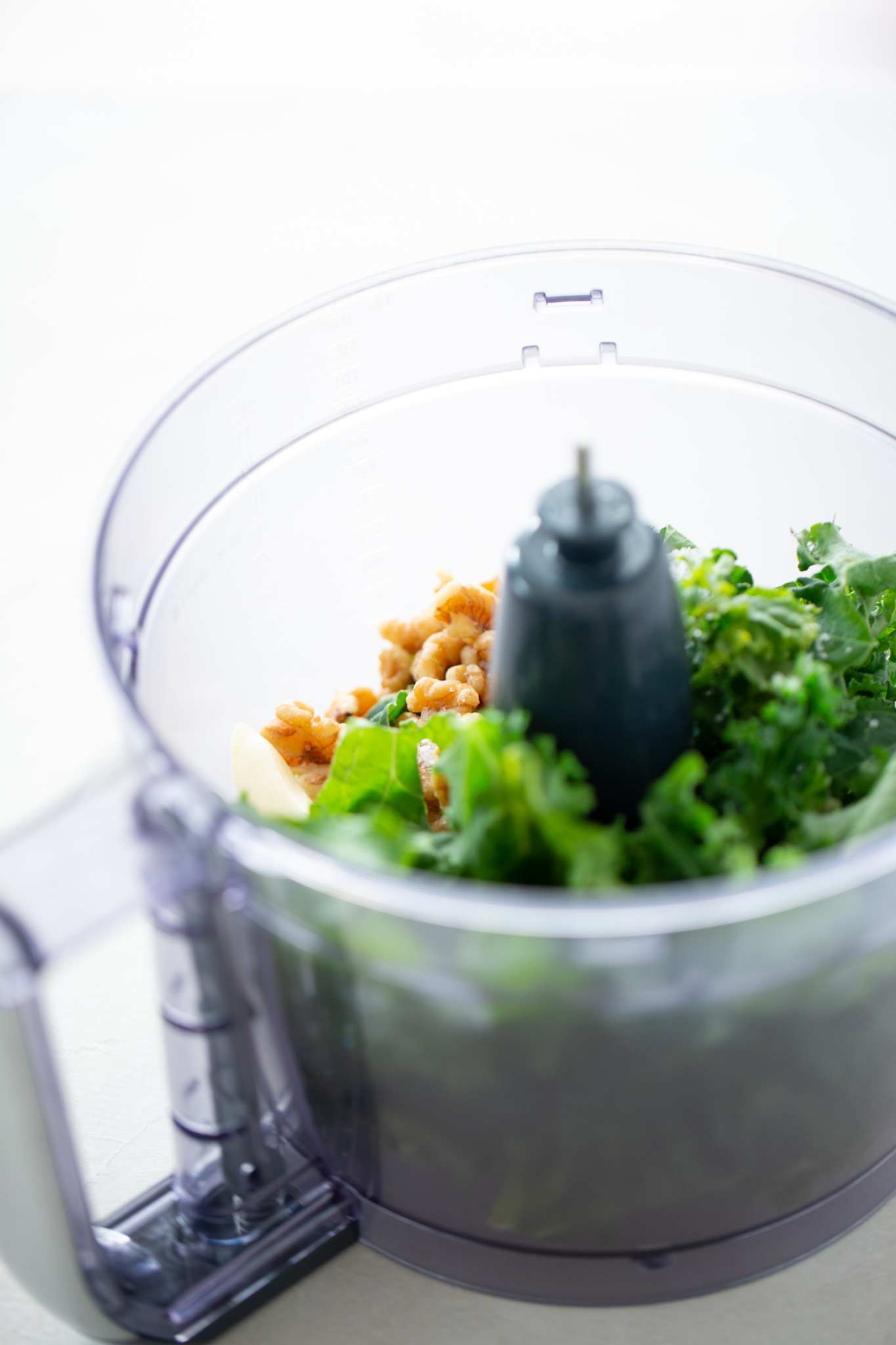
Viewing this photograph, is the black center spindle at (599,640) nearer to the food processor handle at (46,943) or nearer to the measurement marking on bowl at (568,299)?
the food processor handle at (46,943)

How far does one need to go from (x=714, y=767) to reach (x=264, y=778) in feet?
0.79

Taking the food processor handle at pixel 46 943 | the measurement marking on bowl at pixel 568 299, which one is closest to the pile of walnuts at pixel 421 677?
the measurement marking on bowl at pixel 568 299

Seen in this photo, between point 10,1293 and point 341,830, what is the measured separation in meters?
0.33

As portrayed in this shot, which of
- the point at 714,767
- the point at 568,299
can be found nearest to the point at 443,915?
the point at 714,767

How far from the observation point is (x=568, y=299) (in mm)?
861

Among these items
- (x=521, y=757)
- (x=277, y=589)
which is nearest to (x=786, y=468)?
(x=277, y=589)

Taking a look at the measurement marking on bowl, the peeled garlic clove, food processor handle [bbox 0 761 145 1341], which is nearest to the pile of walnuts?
the peeled garlic clove

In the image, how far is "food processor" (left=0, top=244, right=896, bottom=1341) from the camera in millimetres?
531

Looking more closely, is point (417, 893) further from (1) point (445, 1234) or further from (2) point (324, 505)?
(2) point (324, 505)

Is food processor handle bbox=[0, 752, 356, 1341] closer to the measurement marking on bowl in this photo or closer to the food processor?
the food processor

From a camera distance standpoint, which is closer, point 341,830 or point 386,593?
point 341,830

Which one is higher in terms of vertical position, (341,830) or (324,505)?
(324,505)

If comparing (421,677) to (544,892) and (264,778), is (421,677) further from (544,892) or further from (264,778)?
(544,892)

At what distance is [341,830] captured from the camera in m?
0.58
